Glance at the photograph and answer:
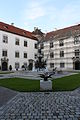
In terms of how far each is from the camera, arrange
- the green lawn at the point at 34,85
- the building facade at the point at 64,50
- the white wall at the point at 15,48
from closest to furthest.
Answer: the green lawn at the point at 34,85 < the white wall at the point at 15,48 < the building facade at the point at 64,50

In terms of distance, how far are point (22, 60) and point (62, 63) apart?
12115 millimetres

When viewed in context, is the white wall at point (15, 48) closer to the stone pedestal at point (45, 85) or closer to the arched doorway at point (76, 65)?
the arched doorway at point (76, 65)

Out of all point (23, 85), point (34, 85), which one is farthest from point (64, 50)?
point (23, 85)

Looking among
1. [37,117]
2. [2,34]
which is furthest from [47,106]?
[2,34]

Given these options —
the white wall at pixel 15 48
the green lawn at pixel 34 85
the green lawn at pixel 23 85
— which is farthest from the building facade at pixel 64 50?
the green lawn at pixel 23 85

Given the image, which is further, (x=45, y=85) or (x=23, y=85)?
(x=23, y=85)

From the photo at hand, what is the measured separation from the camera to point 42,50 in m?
44.4

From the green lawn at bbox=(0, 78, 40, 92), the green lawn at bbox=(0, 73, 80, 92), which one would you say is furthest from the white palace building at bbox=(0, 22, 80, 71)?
the green lawn at bbox=(0, 78, 40, 92)

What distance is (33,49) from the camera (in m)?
44.1

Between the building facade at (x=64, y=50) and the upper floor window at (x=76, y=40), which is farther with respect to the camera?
the building facade at (x=64, y=50)

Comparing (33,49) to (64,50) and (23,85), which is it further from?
(23,85)

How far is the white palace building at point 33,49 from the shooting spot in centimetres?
3481

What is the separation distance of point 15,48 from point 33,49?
8105 mm

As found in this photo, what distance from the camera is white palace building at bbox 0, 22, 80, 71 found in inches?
1371
